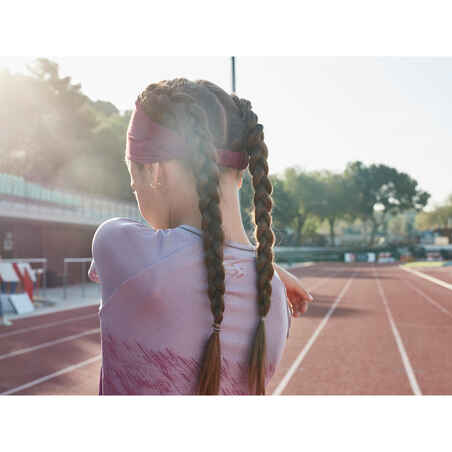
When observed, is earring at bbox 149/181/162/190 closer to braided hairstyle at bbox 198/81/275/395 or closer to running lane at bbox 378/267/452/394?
braided hairstyle at bbox 198/81/275/395

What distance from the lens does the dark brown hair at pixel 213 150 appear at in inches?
23.3

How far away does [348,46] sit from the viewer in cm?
216

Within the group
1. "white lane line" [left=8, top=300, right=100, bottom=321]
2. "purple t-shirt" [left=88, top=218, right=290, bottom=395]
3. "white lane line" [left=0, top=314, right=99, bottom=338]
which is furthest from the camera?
"white lane line" [left=8, top=300, right=100, bottom=321]

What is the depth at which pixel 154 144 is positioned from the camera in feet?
2.10

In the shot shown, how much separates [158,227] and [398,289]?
43.1 ft

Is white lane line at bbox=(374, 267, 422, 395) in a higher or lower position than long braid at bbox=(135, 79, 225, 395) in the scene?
lower

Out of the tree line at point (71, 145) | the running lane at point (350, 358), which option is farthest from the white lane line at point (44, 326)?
the running lane at point (350, 358)

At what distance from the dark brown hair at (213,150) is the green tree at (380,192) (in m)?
3.76

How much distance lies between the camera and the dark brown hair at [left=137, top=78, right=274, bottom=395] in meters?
0.59

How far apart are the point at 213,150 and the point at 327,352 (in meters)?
5.24

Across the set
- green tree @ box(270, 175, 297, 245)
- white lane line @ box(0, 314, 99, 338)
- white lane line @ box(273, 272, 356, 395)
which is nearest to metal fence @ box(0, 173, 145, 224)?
white lane line @ box(0, 314, 99, 338)

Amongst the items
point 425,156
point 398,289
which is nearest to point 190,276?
point 425,156

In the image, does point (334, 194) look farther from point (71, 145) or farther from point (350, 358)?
point (71, 145)

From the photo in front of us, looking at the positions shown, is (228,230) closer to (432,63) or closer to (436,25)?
(436,25)
